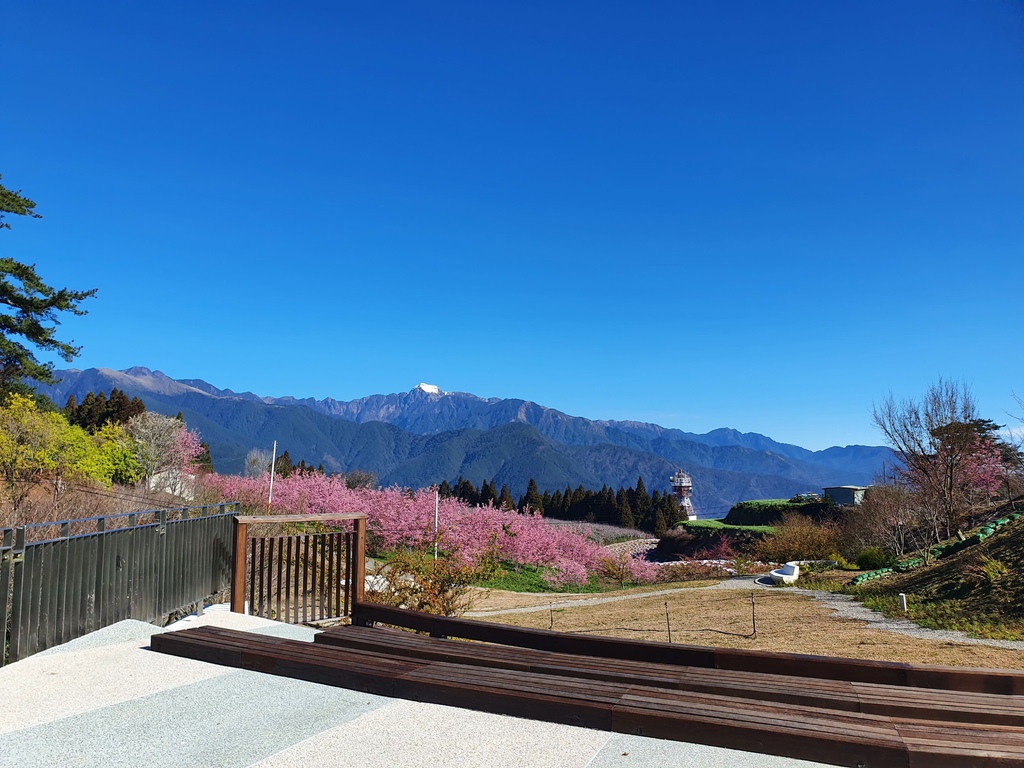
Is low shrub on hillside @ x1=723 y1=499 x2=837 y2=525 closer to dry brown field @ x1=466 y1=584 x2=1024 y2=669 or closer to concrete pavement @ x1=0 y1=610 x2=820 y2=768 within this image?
dry brown field @ x1=466 y1=584 x2=1024 y2=669

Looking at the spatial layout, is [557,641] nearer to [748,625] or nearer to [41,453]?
[748,625]

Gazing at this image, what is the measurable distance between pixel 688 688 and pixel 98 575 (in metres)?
5.27

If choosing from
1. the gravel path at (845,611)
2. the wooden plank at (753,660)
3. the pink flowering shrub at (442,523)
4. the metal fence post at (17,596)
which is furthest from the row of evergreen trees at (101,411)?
the wooden plank at (753,660)

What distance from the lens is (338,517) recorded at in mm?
7379

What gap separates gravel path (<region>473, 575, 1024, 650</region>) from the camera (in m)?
9.03

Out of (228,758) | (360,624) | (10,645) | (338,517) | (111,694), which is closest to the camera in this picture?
(228,758)

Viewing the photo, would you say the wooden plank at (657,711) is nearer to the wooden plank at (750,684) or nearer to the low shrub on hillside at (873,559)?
the wooden plank at (750,684)

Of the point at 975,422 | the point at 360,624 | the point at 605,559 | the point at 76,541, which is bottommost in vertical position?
the point at 605,559

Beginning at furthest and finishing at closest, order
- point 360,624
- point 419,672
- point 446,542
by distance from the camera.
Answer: point 446,542, point 360,624, point 419,672

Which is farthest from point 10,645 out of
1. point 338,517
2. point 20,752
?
point 338,517

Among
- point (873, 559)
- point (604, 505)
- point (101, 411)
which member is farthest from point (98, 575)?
point (604, 505)

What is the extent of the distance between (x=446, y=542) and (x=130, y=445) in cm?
1434

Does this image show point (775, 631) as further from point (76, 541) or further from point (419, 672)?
point (76, 541)

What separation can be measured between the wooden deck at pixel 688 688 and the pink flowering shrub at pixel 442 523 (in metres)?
19.7
